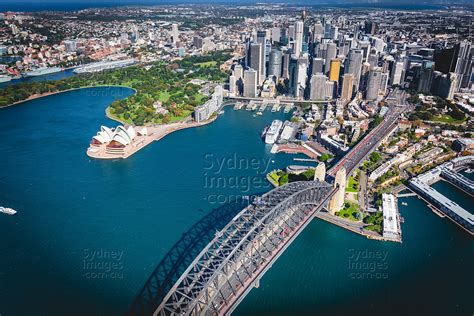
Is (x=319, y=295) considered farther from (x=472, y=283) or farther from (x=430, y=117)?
(x=430, y=117)

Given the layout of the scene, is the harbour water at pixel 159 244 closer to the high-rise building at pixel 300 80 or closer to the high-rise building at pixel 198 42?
the high-rise building at pixel 300 80

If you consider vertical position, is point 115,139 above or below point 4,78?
below

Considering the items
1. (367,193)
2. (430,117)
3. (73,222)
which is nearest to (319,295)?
(367,193)

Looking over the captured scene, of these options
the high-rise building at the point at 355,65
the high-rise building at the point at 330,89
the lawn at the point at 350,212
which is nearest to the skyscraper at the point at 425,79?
the high-rise building at the point at 355,65

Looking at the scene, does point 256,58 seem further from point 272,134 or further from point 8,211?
point 8,211

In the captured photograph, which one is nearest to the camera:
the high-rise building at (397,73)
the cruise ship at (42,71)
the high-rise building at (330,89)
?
the high-rise building at (330,89)

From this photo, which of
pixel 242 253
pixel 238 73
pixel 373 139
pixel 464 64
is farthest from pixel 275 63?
pixel 242 253
